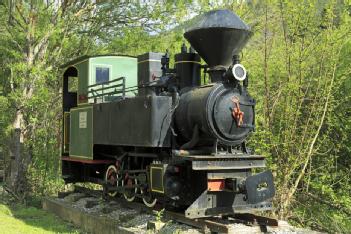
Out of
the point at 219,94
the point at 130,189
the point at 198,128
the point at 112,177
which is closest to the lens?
the point at 219,94

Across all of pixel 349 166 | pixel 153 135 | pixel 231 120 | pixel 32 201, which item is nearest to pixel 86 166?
pixel 32 201

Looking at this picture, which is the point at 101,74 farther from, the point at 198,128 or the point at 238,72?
the point at 238,72

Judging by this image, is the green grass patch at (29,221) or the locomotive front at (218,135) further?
the green grass patch at (29,221)

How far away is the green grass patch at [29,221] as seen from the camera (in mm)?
7490

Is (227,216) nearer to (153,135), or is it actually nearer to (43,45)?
(153,135)

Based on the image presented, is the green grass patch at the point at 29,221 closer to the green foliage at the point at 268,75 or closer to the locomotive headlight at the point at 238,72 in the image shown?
the green foliage at the point at 268,75

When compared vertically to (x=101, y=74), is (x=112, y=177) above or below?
below

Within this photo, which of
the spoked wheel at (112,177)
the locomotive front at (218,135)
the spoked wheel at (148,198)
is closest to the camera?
Result: the locomotive front at (218,135)

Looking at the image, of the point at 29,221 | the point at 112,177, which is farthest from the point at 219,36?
the point at 29,221

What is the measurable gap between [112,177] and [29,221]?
5.70ft

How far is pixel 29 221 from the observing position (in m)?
8.48

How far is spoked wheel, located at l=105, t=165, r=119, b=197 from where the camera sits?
8.46m

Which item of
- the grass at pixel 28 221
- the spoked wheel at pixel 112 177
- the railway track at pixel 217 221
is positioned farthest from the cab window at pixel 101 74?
the grass at pixel 28 221

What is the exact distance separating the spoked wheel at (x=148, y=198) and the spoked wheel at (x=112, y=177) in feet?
2.87
